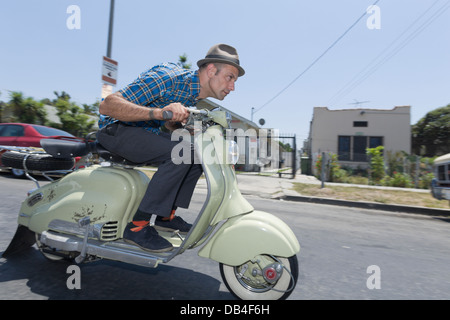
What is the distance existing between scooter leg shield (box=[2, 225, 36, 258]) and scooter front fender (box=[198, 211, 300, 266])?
163 centimetres

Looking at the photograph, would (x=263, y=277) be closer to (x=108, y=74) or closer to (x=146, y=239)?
(x=146, y=239)

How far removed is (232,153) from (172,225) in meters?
0.74

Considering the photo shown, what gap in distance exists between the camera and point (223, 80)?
82.7 inches

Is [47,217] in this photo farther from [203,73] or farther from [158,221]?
[203,73]

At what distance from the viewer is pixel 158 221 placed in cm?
223

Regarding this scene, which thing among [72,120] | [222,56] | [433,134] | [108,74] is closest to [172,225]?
[222,56]

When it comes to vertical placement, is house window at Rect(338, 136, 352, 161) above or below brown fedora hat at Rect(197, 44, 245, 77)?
above

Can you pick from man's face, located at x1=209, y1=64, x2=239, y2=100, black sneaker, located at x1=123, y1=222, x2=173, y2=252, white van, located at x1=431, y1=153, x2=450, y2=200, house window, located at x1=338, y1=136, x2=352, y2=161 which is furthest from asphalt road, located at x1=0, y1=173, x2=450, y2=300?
house window, located at x1=338, y1=136, x2=352, y2=161

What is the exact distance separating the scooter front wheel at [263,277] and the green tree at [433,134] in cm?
2921

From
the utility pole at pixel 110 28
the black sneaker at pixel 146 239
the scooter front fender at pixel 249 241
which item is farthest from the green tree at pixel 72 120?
the scooter front fender at pixel 249 241

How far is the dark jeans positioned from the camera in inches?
74.0

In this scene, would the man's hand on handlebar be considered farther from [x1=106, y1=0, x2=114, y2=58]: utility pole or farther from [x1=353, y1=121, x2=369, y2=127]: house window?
[x1=353, y1=121, x2=369, y2=127]: house window

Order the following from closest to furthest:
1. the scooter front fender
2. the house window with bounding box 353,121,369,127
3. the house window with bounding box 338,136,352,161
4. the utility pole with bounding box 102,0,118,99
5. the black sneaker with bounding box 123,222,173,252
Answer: the scooter front fender
the black sneaker with bounding box 123,222,173,252
the utility pole with bounding box 102,0,118,99
the house window with bounding box 353,121,369,127
the house window with bounding box 338,136,352,161

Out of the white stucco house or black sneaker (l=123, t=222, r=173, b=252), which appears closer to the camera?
black sneaker (l=123, t=222, r=173, b=252)
